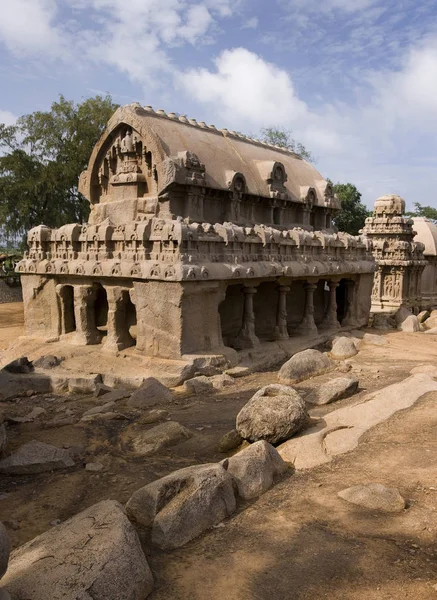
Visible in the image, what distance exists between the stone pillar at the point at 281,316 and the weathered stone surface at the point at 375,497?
9.15m

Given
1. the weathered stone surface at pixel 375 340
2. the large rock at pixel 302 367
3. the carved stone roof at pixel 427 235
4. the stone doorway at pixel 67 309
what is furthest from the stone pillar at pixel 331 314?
the carved stone roof at pixel 427 235

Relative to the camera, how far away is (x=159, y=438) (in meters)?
7.47

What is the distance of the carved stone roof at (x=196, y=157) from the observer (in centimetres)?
1252

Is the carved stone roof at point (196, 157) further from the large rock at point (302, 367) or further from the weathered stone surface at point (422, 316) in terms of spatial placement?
the weathered stone surface at point (422, 316)

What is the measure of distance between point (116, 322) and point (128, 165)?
421 centimetres

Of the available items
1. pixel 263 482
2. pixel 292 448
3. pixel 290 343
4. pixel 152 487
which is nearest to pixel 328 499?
pixel 263 482

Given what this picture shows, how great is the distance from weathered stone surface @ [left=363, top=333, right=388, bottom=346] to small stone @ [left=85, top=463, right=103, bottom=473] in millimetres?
10351

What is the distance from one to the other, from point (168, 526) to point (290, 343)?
9.80m

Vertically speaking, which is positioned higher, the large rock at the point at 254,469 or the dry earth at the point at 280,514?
the large rock at the point at 254,469

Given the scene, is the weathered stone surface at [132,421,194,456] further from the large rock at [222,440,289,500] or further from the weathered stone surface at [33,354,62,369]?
the weathered stone surface at [33,354,62,369]

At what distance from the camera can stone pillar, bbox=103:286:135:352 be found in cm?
1207

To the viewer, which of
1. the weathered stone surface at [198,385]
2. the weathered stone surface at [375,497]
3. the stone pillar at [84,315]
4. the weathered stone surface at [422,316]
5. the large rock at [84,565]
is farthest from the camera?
the weathered stone surface at [422,316]

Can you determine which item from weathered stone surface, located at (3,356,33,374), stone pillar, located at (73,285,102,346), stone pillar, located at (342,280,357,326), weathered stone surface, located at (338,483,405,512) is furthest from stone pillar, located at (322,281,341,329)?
weathered stone surface, located at (338,483,405,512)

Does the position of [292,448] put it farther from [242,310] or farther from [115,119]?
[115,119]
